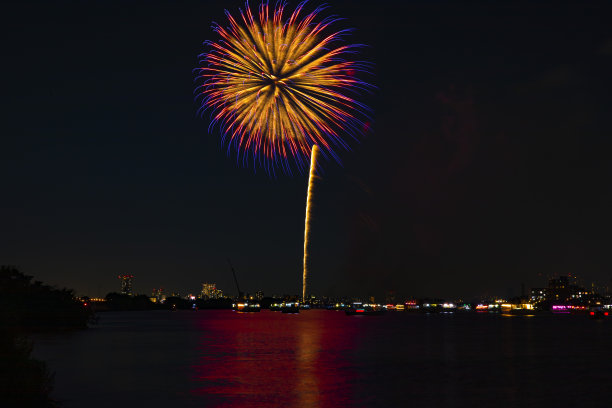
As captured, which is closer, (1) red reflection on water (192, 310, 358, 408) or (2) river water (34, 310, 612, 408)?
(1) red reflection on water (192, 310, 358, 408)

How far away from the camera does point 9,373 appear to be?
2889 cm

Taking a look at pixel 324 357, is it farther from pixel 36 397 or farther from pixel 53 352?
pixel 36 397

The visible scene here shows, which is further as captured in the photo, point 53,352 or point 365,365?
point 53,352

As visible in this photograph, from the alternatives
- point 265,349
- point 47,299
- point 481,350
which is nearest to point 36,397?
point 265,349

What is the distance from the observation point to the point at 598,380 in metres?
53.8

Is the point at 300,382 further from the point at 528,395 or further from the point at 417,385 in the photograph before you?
the point at 528,395

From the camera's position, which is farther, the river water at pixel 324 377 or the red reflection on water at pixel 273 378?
the river water at pixel 324 377

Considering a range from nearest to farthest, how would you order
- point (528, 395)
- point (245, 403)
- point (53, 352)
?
point (245, 403) → point (528, 395) → point (53, 352)

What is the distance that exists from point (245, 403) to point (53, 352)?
43.7 metres

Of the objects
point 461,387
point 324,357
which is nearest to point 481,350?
point 324,357

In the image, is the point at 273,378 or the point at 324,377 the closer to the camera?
the point at 273,378

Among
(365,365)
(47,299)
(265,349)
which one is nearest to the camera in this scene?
(365,365)

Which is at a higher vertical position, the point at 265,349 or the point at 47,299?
the point at 47,299

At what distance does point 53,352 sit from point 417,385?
43554 millimetres
